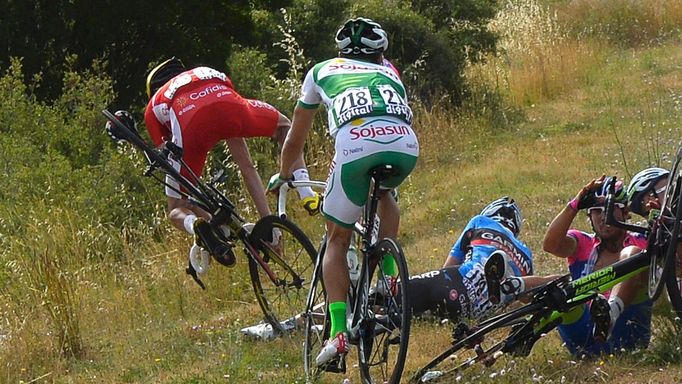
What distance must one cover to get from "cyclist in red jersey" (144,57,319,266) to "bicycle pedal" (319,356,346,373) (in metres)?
2.28

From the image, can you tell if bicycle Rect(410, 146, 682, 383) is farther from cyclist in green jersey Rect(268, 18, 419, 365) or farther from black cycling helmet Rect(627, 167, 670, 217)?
cyclist in green jersey Rect(268, 18, 419, 365)

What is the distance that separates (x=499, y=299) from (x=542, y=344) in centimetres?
75

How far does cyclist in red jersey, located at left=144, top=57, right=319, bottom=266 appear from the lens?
821 cm

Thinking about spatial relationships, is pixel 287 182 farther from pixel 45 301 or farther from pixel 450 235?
pixel 450 235

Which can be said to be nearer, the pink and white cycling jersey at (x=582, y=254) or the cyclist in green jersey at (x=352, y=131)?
the cyclist in green jersey at (x=352, y=131)

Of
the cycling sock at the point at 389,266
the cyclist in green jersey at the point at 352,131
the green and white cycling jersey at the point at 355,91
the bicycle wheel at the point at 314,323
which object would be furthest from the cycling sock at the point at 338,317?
the green and white cycling jersey at the point at 355,91

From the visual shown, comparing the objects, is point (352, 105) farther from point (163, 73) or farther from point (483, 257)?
point (163, 73)

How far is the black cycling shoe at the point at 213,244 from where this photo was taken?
24.9ft

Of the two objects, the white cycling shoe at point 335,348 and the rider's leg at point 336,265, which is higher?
the rider's leg at point 336,265

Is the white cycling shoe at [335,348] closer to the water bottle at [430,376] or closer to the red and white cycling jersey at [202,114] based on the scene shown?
the water bottle at [430,376]

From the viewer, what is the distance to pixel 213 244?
7.62 metres

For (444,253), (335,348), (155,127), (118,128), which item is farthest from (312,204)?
(444,253)

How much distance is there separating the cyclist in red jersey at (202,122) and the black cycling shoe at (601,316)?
3.30 m

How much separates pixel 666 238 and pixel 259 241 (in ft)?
10.2
